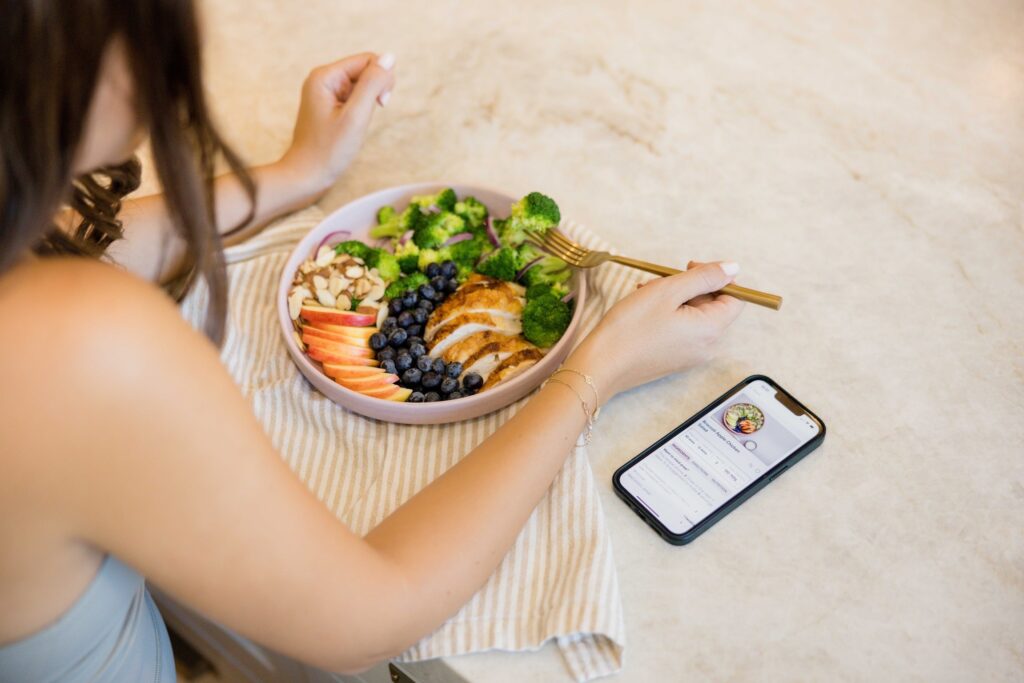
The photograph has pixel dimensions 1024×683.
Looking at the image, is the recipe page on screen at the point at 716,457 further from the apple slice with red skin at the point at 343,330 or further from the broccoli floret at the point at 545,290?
the apple slice with red skin at the point at 343,330

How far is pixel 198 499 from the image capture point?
632mm

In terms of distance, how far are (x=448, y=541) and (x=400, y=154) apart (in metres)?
0.76

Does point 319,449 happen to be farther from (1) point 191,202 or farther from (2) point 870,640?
(2) point 870,640

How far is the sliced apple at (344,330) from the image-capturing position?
107cm

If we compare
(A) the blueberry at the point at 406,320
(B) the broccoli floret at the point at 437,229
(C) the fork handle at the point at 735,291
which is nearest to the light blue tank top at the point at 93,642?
(A) the blueberry at the point at 406,320

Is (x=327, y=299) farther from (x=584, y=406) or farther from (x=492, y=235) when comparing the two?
(x=584, y=406)

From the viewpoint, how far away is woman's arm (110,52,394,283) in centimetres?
123

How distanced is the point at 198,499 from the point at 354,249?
585mm

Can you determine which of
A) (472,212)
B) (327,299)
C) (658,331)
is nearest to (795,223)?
(658,331)

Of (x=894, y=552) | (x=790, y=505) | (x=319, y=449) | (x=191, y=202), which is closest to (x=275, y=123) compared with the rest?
(x=319, y=449)

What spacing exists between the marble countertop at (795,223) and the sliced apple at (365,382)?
26cm

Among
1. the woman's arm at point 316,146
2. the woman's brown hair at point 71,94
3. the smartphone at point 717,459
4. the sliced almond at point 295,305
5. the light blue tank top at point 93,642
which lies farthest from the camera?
the woman's arm at point 316,146

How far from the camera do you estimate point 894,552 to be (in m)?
0.88

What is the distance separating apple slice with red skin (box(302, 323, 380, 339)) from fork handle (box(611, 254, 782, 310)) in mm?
334
